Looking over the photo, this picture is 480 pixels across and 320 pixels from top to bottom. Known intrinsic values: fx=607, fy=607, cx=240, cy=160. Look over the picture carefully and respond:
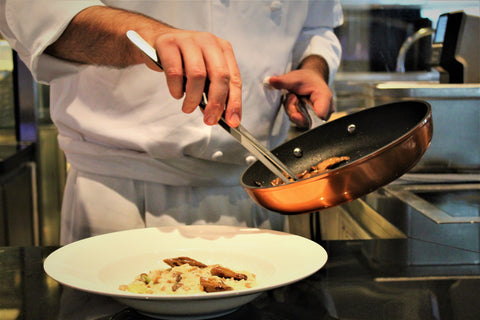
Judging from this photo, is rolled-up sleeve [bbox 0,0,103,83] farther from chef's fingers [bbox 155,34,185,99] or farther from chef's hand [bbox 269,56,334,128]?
chef's hand [bbox 269,56,334,128]

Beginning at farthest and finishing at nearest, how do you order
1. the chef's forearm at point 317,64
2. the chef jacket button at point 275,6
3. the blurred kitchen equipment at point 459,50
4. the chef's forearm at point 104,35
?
the blurred kitchen equipment at point 459,50 → the chef's forearm at point 317,64 → the chef jacket button at point 275,6 → the chef's forearm at point 104,35

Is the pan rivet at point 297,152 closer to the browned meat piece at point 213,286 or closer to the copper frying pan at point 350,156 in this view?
the copper frying pan at point 350,156

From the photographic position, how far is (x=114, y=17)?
1031 millimetres

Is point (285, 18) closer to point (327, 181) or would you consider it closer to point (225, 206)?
point (225, 206)

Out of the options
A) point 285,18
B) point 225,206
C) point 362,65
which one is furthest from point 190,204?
point 362,65

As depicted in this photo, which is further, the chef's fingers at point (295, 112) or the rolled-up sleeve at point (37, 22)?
the chef's fingers at point (295, 112)

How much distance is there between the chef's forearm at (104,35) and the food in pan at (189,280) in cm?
34

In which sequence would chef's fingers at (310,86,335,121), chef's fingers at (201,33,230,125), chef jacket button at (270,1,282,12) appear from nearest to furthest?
chef's fingers at (201,33,230,125) → chef's fingers at (310,86,335,121) → chef jacket button at (270,1,282,12)

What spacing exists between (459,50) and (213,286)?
147cm

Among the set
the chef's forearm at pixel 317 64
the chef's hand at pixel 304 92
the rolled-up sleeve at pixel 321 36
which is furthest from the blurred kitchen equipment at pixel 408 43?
the chef's hand at pixel 304 92

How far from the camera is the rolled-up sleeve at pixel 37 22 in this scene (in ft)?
3.59

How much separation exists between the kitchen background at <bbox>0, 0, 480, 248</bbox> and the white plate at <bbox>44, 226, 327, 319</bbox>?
710mm

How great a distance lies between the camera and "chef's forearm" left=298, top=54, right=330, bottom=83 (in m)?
1.44

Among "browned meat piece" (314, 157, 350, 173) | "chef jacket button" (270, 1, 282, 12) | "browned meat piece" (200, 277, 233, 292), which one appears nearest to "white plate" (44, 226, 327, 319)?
"browned meat piece" (200, 277, 233, 292)
